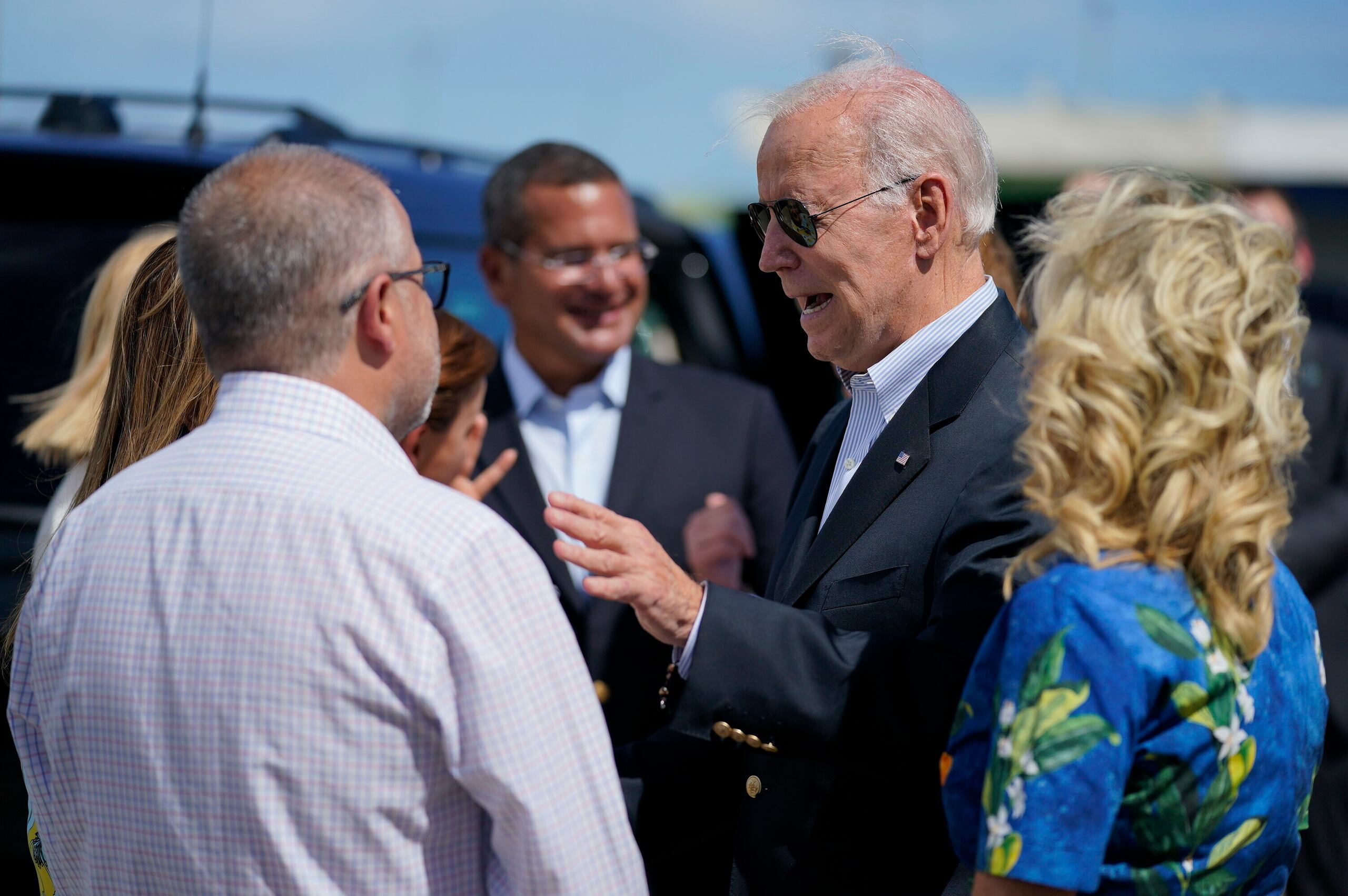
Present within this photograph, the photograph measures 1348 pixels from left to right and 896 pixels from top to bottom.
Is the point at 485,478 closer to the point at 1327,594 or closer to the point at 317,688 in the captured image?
the point at 317,688

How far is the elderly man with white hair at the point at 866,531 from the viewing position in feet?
5.74

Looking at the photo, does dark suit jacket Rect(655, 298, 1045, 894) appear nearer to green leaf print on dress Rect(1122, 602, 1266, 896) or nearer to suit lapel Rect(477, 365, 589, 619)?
green leaf print on dress Rect(1122, 602, 1266, 896)

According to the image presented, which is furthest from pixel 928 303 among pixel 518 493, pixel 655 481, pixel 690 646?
pixel 518 493

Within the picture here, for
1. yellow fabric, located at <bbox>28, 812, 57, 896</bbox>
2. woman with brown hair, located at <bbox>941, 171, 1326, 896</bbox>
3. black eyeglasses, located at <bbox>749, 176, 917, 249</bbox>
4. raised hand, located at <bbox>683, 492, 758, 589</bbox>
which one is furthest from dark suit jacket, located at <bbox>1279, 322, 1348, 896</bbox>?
yellow fabric, located at <bbox>28, 812, 57, 896</bbox>

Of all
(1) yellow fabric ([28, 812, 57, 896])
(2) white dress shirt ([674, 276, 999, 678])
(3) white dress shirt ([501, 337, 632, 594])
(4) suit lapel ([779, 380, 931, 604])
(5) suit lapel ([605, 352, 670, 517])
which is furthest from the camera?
(3) white dress shirt ([501, 337, 632, 594])

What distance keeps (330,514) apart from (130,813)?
46 centimetres

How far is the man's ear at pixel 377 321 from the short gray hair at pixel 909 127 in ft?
3.11

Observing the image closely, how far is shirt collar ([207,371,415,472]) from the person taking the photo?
5.06 ft

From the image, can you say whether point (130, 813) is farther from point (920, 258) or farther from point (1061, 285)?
point (920, 258)

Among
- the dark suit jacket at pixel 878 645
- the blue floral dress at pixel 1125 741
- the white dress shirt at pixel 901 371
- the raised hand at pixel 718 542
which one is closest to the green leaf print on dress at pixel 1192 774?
the blue floral dress at pixel 1125 741

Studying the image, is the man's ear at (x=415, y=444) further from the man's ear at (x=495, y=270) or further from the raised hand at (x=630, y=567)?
the raised hand at (x=630, y=567)

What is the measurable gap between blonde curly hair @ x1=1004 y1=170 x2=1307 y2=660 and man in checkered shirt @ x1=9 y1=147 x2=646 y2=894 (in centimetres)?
63

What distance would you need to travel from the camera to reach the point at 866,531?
1979 mm

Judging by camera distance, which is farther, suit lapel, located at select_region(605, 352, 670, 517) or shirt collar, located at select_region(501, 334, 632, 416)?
shirt collar, located at select_region(501, 334, 632, 416)
